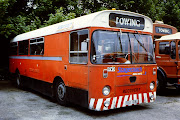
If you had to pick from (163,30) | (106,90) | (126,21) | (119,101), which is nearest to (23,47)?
(126,21)

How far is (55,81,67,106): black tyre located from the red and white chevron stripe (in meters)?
1.61

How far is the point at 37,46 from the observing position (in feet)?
31.4

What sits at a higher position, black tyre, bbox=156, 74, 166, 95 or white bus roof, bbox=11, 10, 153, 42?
white bus roof, bbox=11, 10, 153, 42

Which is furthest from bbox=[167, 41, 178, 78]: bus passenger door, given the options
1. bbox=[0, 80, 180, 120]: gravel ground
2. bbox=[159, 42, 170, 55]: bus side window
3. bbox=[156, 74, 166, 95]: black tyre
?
bbox=[0, 80, 180, 120]: gravel ground

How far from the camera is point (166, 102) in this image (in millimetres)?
8383

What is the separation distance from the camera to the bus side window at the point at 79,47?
625 centimetres

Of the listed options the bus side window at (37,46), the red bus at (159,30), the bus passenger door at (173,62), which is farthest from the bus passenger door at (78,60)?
the red bus at (159,30)

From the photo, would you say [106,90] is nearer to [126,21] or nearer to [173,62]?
[126,21]

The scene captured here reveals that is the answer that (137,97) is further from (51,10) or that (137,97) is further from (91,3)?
(91,3)

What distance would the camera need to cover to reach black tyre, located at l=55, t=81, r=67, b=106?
7.39 metres

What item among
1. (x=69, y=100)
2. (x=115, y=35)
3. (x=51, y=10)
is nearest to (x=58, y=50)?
(x=69, y=100)

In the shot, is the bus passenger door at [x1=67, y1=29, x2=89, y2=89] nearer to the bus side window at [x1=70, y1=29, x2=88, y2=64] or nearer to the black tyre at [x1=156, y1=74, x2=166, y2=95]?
the bus side window at [x1=70, y1=29, x2=88, y2=64]

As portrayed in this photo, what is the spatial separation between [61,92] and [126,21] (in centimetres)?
315

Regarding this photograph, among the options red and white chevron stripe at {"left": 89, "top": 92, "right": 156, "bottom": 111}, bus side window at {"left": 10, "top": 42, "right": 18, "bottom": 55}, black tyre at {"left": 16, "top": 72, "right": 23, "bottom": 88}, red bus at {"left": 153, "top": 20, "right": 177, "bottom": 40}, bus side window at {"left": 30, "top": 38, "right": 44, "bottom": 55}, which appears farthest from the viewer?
bus side window at {"left": 10, "top": 42, "right": 18, "bottom": 55}
